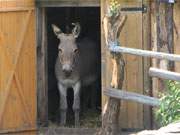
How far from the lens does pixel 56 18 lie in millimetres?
16266

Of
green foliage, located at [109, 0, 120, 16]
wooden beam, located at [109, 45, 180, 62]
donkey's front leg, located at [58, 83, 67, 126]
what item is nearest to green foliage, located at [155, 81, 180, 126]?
wooden beam, located at [109, 45, 180, 62]

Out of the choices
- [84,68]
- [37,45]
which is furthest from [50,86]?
[37,45]

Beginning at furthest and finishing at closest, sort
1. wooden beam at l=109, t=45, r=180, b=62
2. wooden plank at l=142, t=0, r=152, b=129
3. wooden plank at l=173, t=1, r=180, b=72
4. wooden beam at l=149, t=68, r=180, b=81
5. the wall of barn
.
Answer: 1. the wall of barn
2. wooden plank at l=142, t=0, r=152, b=129
3. wooden plank at l=173, t=1, r=180, b=72
4. wooden beam at l=109, t=45, r=180, b=62
5. wooden beam at l=149, t=68, r=180, b=81

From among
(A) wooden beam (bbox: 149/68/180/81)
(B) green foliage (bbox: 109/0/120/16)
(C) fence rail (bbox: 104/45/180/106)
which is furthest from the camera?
(B) green foliage (bbox: 109/0/120/16)

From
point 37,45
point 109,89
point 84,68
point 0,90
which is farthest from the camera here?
point 84,68

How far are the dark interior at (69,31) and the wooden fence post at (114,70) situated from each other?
323 cm

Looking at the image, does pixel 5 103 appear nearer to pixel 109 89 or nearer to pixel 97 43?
pixel 109 89

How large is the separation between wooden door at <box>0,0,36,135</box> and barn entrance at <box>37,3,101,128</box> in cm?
145

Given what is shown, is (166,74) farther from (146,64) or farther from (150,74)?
(146,64)

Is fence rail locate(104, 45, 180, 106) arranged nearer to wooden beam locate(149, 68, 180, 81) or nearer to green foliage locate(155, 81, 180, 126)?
wooden beam locate(149, 68, 180, 81)

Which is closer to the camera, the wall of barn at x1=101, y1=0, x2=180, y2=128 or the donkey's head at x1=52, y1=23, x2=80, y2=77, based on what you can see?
the wall of barn at x1=101, y1=0, x2=180, y2=128

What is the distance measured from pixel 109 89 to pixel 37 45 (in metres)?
3.05

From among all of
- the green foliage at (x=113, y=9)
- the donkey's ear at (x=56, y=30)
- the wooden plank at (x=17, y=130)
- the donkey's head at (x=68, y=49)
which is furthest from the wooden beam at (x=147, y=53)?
the donkey's ear at (x=56, y=30)

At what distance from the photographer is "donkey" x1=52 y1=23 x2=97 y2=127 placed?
46.8ft
